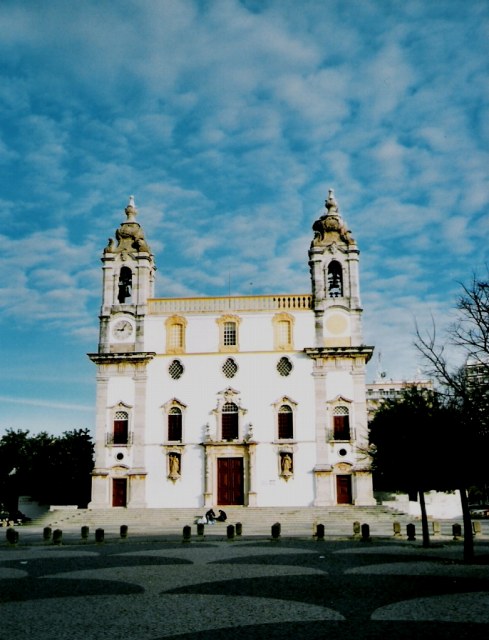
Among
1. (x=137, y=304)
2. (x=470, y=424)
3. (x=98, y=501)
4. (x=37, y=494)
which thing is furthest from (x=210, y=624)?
(x=37, y=494)

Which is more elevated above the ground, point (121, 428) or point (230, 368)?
point (230, 368)

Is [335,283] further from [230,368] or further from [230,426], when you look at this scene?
[230,426]

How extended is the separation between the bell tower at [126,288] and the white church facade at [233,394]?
0.07 meters

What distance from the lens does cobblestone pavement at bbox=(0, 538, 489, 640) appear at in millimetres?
9844

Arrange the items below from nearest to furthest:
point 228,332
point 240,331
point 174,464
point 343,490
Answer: point 343,490, point 174,464, point 240,331, point 228,332

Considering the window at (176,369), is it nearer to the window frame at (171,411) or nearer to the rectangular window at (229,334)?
the window frame at (171,411)

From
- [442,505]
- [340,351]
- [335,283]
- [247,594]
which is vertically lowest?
[247,594]

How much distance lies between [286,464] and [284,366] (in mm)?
6008

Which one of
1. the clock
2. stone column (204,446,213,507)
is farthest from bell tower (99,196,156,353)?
stone column (204,446,213,507)

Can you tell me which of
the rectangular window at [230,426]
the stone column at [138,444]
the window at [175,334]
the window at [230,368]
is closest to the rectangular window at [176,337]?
the window at [175,334]

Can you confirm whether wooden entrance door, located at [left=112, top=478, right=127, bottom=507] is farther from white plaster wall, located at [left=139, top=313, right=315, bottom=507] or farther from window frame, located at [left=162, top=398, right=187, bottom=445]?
window frame, located at [left=162, top=398, right=187, bottom=445]

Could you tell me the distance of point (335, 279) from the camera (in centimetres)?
4450

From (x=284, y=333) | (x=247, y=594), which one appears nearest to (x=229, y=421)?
(x=284, y=333)

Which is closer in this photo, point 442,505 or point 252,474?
point 252,474
